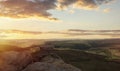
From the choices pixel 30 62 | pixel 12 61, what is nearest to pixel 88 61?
pixel 30 62

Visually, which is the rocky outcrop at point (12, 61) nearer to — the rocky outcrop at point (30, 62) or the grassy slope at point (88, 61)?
the rocky outcrop at point (30, 62)

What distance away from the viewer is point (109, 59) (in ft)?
45.0

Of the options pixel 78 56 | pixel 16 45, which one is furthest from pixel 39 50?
pixel 78 56

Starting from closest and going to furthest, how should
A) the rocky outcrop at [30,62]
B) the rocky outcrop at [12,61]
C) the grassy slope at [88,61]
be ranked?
the rocky outcrop at [30,62], the rocky outcrop at [12,61], the grassy slope at [88,61]

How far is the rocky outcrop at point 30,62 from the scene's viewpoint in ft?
34.2

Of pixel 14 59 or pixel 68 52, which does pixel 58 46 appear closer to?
pixel 68 52

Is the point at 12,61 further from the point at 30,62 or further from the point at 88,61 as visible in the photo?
the point at 88,61

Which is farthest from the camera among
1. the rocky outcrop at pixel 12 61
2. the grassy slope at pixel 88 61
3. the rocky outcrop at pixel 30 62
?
the grassy slope at pixel 88 61

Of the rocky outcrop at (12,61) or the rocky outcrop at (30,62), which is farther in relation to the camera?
the rocky outcrop at (12,61)

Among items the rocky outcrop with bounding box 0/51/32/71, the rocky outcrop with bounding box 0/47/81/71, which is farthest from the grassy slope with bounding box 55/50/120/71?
the rocky outcrop with bounding box 0/51/32/71

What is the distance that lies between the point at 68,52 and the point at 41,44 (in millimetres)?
1521

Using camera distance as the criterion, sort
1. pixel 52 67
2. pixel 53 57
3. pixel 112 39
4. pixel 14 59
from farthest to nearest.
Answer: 1. pixel 112 39
2. pixel 53 57
3. pixel 14 59
4. pixel 52 67

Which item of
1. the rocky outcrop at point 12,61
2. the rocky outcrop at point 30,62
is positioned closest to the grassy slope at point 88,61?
the rocky outcrop at point 30,62

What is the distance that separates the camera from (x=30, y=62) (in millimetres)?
11727
